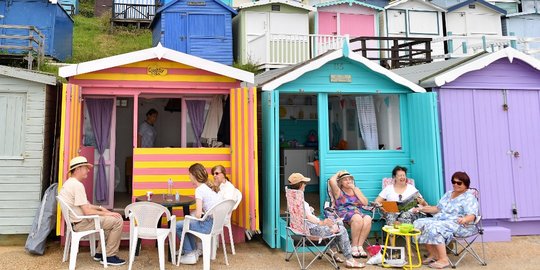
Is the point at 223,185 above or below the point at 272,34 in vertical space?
below

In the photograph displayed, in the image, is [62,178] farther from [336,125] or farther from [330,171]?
[336,125]

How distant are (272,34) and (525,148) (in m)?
7.99

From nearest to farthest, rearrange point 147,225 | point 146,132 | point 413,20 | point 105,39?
point 147,225, point 146,132, point 413,20, point 105,39

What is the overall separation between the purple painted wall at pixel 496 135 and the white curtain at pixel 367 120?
106 centimetres

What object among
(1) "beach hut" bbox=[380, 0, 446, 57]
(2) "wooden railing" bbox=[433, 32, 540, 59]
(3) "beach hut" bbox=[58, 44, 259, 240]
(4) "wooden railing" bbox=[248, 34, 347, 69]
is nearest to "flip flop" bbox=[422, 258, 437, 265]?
(3) "beach hut" bbox=[58, 44, 259, 240]

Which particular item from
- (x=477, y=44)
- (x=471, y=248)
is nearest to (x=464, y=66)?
Result: (x=471, y=248)

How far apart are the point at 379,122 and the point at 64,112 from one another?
487 centimetres

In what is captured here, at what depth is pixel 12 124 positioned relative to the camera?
5.88 meters

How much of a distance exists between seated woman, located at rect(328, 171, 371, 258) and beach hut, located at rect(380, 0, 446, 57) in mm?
11490

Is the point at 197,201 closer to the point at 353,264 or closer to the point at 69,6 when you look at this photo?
the point at 353,264

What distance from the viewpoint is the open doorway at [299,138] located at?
31.4 ft

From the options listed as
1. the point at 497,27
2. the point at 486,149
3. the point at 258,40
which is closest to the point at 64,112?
the point at 486,149

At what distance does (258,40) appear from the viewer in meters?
13.0

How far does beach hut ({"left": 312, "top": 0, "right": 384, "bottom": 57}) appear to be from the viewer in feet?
49.1
